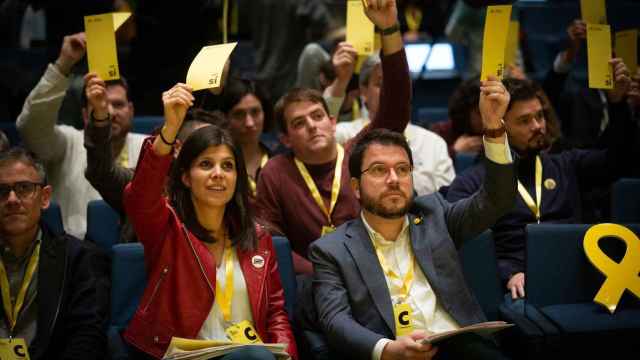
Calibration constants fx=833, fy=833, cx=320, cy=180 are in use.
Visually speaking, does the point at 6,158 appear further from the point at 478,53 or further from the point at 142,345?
the point at 478,53

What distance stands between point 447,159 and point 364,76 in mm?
637

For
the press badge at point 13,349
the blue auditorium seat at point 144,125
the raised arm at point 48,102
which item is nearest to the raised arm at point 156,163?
the press badge at point 13,349

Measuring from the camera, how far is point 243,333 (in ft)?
8.95

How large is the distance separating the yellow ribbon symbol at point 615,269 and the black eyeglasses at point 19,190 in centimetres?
194

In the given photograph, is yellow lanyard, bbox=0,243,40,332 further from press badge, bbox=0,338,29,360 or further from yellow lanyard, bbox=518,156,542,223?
yellow lanyard, bbox=518,156,542,223

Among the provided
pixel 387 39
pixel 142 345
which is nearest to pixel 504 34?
pixel 387 39

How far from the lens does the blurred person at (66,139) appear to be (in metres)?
3.72

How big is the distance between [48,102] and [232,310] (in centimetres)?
152

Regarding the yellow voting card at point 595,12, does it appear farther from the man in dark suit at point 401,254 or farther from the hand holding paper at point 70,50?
the hand holding paper at point 70,50

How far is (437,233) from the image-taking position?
2.91 m

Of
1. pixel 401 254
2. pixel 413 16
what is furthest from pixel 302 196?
pixel 413 16

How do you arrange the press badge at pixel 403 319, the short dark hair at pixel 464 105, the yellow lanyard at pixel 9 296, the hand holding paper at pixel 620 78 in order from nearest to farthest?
the press badge at pixel 403 319
the yellow lanyard at pixel 9 296
the hand holding paper at pixel 620 78
the short dark hair at pixel 464 105

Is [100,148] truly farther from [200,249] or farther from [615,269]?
[615,269]

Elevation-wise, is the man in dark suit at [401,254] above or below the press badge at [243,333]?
above
